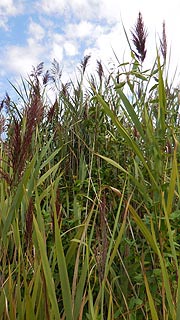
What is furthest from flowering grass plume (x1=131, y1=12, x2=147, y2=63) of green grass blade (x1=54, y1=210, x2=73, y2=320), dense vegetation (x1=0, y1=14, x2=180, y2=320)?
green grass blade (x1=54, y1=210, x2=73, y2=320)

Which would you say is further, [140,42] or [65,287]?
[140,42]

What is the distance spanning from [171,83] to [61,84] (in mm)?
795

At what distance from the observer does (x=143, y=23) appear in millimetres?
1326

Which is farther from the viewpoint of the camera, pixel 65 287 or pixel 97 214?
pixel 97 214

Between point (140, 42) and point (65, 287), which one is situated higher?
point (140, 42)

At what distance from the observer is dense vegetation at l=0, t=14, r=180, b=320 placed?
2.64 feet

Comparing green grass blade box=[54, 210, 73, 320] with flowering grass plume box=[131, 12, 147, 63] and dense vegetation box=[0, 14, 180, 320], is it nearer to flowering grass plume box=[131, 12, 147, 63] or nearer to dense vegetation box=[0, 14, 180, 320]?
dense vegetation box=[0, 14, 180, 320]

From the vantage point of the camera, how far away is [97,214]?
1484mm

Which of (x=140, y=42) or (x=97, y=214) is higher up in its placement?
(x=140, y=42)

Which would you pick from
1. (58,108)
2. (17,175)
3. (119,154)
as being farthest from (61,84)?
(17,175)

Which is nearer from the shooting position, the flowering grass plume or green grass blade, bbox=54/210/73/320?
green grass blade, bbox=54/210/73/320

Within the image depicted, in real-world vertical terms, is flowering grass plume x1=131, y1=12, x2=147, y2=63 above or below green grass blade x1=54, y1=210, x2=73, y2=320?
above

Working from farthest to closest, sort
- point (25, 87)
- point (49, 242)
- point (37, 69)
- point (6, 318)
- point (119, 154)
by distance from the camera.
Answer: point (37, 69) < point (25, 87) < point (119, 154) < point (49, 242) < point (6, 318)

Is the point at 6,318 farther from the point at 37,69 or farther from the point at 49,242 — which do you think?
the point at 37,69
